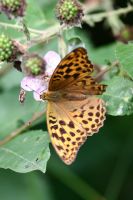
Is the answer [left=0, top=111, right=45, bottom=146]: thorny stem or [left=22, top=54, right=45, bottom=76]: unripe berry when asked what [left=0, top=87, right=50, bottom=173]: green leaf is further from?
[left=22, top=54, right=45, bottom=76]: unripe berry

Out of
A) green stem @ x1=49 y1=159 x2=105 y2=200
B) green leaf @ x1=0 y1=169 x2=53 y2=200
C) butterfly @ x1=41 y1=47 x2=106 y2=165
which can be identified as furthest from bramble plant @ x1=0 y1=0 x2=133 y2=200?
green stem @ x1=49 y1=159 x2=105 y2=200

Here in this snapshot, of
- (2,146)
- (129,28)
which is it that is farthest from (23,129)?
(129,28)

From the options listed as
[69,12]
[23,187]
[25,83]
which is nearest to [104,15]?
[69,12]

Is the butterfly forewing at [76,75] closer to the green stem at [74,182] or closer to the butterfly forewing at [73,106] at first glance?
the butterfly forewing at [73,106]

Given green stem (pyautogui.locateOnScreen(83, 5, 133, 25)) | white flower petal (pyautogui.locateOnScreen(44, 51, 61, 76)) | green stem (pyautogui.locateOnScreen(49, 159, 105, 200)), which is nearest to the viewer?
white flower petal (pyautogui.locateOnScreen(44, 51, 61, 76))

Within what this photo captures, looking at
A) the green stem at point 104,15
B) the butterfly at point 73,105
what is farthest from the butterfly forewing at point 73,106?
the green stem at point 104,15

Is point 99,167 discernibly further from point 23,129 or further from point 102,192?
point 23,129
